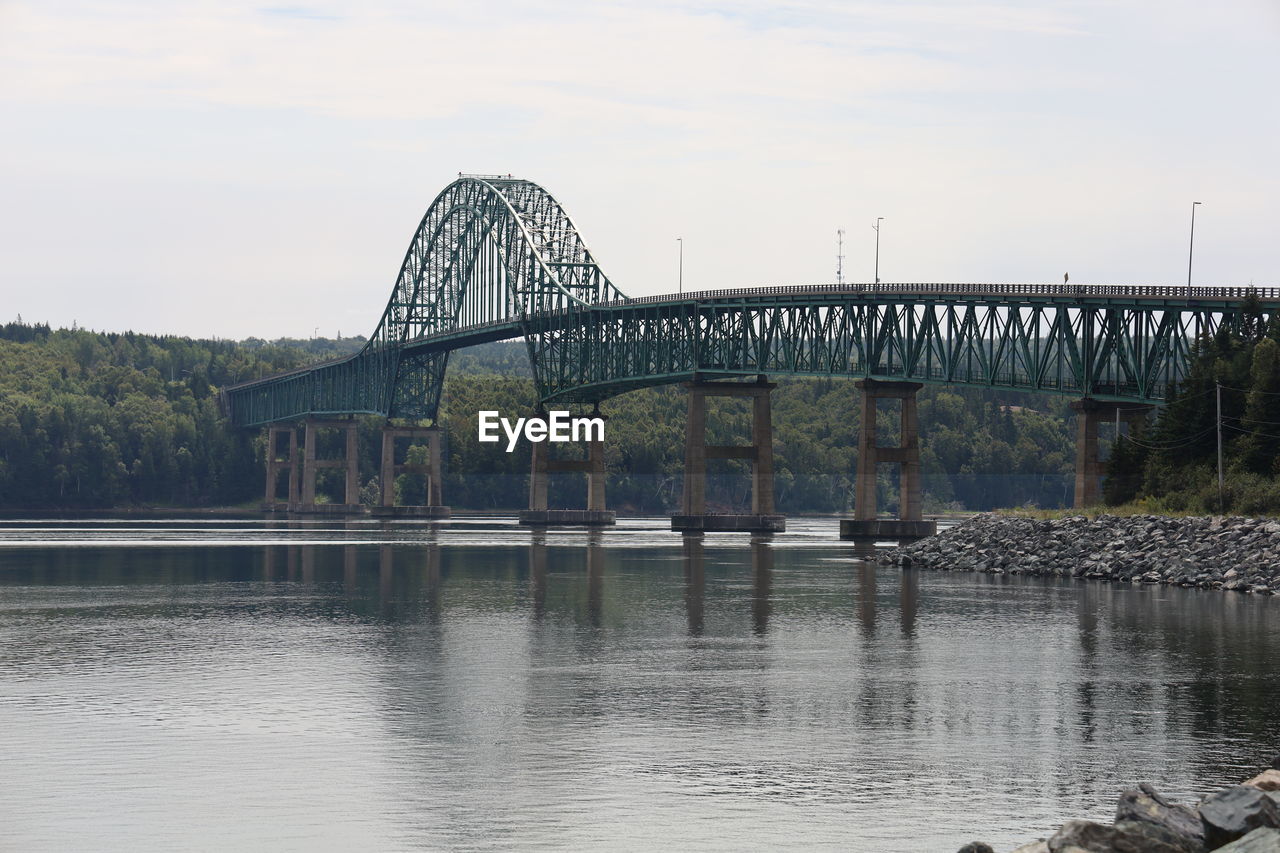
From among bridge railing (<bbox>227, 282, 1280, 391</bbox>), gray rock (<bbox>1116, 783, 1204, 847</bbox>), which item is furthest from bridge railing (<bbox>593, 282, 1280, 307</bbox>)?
gray rock (<bbox>1116, 783, 1204, 847</bbox>)

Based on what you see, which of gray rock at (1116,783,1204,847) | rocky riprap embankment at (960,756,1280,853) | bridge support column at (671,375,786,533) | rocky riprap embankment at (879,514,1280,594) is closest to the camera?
rocky riprap embankment at (960,756,1280,853)

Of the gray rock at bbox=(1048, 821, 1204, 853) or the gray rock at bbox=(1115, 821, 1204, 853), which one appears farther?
the gray rock at bbox=(1115, 821, 1204, 853)

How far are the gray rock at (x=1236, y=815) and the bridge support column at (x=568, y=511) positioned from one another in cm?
15778

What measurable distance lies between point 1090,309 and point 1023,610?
177 feet

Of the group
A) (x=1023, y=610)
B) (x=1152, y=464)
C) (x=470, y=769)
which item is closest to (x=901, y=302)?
(x=1152, y=464)

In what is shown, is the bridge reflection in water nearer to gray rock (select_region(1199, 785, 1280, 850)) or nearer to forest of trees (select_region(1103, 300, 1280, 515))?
forest of trees (select_region(1103, 300, 1280, 515))

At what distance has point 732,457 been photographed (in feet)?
518

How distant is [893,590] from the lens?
243 feet

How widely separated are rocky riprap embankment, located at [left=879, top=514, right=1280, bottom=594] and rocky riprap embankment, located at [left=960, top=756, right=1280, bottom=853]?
4797 cm

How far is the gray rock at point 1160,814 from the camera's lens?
22906 mm

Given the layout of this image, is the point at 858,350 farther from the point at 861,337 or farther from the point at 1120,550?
the point at 1120,550

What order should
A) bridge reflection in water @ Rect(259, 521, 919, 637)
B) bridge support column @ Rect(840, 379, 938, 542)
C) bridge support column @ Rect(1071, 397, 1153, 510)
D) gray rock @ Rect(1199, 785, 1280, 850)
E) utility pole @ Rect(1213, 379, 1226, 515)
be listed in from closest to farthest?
gray rock @ Rect(1199, 785, 1280, 850)
bridge reflection in water @ Rect(259, 521, 919, 637)
utility pole @ Rect(1213, 379, 1226, 515)
bridge support column @ Rect(1071, 397, 1153, 510)
bridge support column @ Rect(840, 379, 938, 542)

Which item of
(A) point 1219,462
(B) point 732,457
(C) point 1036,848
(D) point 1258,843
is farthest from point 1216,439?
(D) point 1258,843

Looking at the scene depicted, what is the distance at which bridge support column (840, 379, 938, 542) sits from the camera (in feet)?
434
